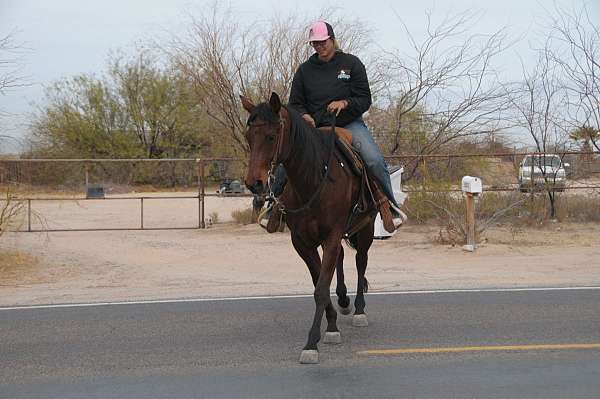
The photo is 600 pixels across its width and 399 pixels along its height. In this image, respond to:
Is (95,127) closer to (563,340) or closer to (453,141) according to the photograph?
(453,141)

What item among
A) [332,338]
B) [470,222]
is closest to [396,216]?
[332,338]

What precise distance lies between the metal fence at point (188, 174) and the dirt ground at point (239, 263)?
1.10 meters

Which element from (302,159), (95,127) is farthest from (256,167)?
(95,127)

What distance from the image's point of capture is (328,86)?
7277 millimetres

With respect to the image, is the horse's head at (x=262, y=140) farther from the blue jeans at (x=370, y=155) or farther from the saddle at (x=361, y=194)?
the blue jeans at (x=370, y=155)

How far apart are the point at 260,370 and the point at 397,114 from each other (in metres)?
15.3

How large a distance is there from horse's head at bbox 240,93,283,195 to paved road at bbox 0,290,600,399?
1666 millimetres

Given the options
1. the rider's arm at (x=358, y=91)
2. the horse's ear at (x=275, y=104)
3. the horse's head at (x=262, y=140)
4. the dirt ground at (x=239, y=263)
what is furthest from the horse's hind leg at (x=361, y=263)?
the horse's ear at (x=275, y=104)

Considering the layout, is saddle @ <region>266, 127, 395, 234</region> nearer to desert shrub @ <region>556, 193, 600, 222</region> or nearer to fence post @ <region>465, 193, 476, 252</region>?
fence post @ <region>465, 193, 476, 252</region>

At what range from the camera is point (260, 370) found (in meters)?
5.88

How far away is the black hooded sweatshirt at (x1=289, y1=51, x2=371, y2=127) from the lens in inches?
286

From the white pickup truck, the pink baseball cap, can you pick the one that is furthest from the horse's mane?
the white pickup truck

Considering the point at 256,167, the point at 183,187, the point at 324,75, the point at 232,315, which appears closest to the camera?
the point at 256,167

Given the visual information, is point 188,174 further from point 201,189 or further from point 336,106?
point 336,106
